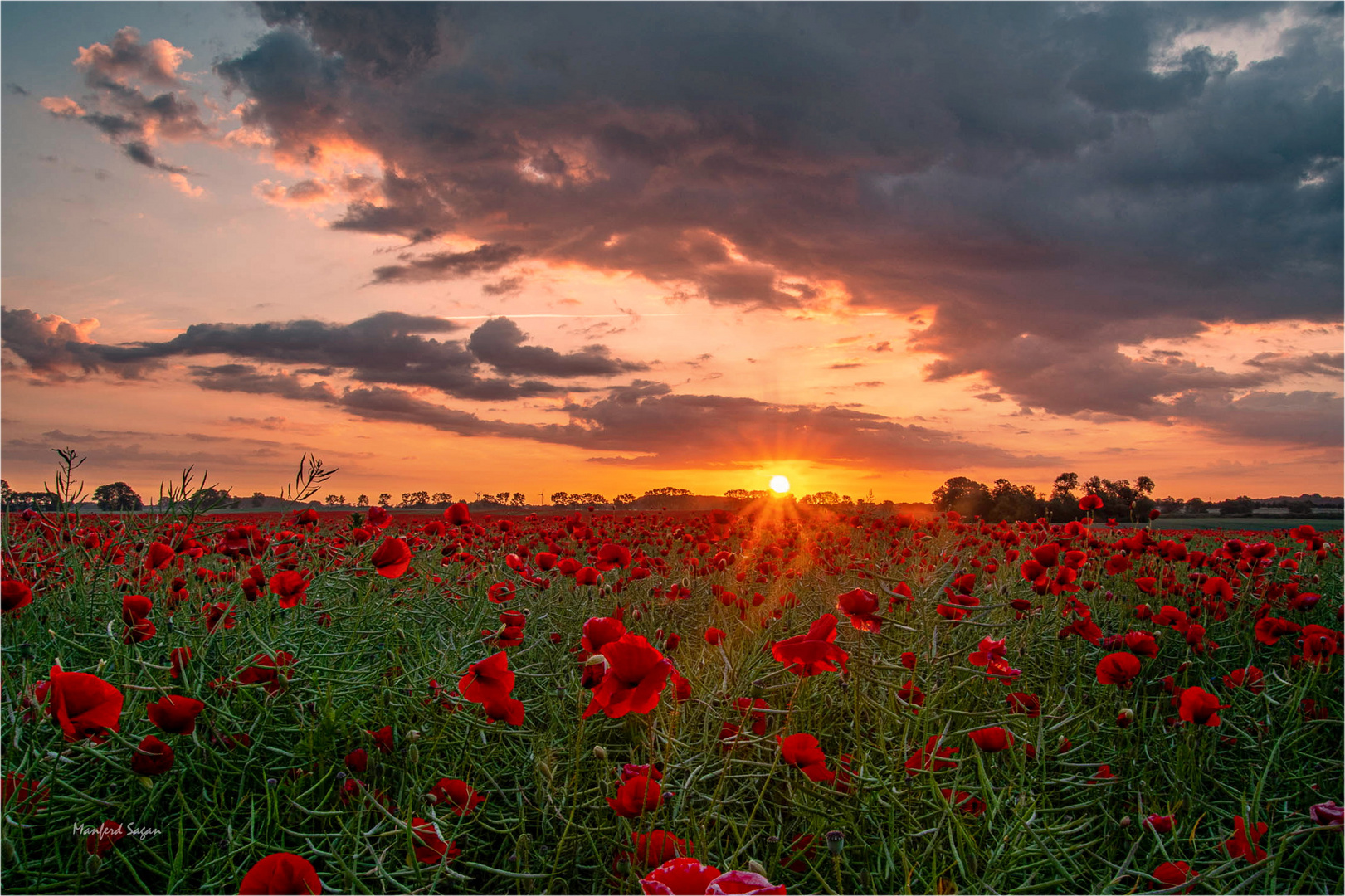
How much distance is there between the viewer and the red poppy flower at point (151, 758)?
5.59ft

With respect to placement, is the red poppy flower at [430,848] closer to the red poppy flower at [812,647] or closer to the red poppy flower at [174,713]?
the red poppy flower at [174,713]

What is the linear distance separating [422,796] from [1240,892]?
7.59ft

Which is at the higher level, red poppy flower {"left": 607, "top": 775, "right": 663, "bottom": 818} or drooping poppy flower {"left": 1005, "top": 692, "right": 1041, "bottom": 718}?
drooping poppy flower {"left": 1005, "top": 692, "right": 1041, "bottom": 718}

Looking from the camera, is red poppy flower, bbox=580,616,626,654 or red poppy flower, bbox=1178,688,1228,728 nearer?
red poppy flower, bbox=580,616,626,654

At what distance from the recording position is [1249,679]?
10.9 feet

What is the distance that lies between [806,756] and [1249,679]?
2.99 metres

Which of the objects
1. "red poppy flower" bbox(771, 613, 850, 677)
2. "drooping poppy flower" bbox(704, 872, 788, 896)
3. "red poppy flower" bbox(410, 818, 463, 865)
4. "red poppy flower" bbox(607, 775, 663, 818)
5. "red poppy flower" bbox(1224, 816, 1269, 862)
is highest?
"red poppy flower" bbox(771, 613, 850, 677)

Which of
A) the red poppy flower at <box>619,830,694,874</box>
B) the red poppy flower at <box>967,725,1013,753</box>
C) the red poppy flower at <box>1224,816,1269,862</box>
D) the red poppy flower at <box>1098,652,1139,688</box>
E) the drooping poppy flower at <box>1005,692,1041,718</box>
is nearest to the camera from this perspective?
the red poppy flower at <box>619,830,694,874</box>

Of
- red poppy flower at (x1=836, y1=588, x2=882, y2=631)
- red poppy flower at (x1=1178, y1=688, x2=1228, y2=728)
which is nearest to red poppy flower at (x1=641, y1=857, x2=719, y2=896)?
red poppy flower at (x1=836, y1=588, x2=882, y2=631)

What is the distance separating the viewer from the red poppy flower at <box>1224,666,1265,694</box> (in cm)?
321

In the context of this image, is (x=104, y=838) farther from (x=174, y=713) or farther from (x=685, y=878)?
(x=685, y=878)

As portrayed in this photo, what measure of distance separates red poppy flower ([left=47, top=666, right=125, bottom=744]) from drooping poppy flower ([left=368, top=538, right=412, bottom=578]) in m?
0.81

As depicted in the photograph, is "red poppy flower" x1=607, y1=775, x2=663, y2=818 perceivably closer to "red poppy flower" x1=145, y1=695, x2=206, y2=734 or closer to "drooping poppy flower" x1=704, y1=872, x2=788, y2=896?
"drooping poppy flower" x1=704, y1=872, x2=788, y2=896

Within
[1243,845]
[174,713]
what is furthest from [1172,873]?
A: [174,713]
